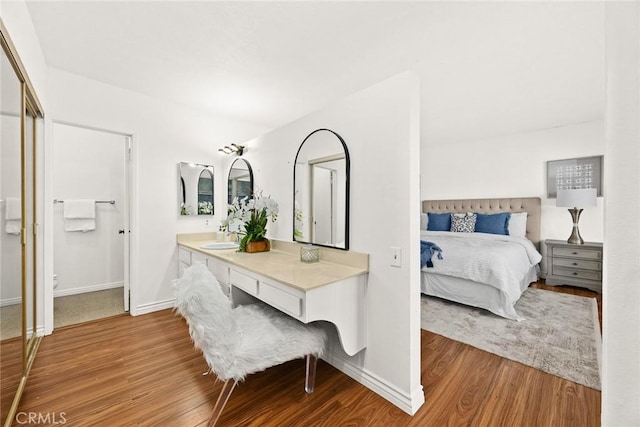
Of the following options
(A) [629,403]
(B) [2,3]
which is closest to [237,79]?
(B) [2,3]

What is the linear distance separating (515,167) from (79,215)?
6745 mm

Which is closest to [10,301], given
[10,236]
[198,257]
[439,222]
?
[10,236]

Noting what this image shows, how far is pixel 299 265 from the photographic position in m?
1.99

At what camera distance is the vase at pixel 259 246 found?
2568mm

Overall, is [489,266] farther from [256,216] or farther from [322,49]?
[322,49]

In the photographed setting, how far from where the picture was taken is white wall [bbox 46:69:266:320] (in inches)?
105

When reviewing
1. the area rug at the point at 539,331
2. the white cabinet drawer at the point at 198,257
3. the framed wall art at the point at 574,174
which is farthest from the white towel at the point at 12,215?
the framed wall art at the point at 574,174

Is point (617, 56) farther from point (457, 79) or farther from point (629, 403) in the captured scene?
Result: point (457, 79)

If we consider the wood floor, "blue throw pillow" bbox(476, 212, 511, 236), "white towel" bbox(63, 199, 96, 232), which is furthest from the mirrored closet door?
"blue throw pillow" bbox(476, 212, 511, 236)

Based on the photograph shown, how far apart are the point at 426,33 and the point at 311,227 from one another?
5.60ft

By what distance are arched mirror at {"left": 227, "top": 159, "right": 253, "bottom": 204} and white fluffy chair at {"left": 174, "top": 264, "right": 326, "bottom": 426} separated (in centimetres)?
169

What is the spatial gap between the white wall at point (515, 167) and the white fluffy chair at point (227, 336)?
14.9ft

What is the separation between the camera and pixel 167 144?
315cm

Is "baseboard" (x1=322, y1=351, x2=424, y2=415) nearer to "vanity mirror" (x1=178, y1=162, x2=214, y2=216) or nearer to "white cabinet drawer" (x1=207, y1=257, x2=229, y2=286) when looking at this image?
"white cabinet drawer" (x1=207, y1=257, x2=229, y2=286)
